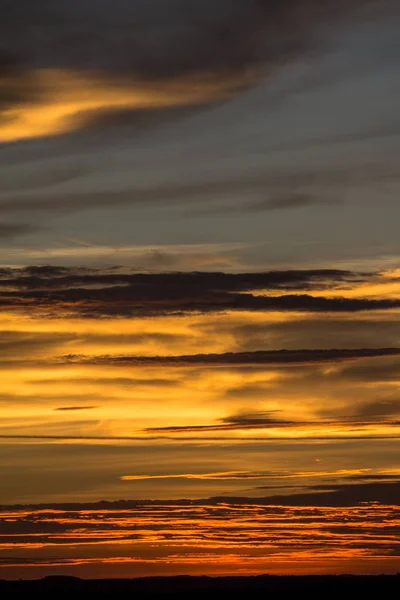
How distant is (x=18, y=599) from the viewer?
19825 cm

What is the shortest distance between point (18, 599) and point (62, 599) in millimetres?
6952

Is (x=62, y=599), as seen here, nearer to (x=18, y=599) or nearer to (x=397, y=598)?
(x=18, y=599)

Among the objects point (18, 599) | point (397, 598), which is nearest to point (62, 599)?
point (18, 599)

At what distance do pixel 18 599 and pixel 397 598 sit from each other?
5938 cm

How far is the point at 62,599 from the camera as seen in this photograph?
200 m

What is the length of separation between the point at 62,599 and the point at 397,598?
173ft
